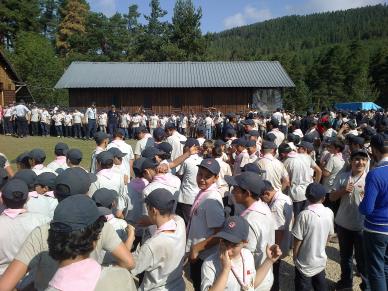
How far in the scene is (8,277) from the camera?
264 cm

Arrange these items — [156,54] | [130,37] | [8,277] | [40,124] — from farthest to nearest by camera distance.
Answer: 1. [130,37]
2. [156,54]
3. [40,124]
4. [8,277]

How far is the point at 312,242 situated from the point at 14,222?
122 inches

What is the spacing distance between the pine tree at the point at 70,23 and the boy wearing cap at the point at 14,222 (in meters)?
59.0

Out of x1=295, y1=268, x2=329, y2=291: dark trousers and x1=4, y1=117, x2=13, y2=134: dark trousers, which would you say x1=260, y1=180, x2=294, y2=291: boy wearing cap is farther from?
x1=4, y1=117, x2=13, y2=134: dark trousers

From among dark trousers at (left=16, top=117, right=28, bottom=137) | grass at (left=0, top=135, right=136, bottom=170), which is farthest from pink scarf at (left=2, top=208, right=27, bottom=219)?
dark trousers at (left=16, top=117, right=28, bottom=137)

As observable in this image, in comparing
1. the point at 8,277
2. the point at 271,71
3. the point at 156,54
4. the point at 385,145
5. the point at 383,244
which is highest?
the point at 156,54

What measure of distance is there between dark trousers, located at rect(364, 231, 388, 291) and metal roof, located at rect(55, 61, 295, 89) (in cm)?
2821

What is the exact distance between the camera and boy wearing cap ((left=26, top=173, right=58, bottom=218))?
445 centimetres

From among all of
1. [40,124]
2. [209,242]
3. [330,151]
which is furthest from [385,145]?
[40,124]

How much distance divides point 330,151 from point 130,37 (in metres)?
52.6

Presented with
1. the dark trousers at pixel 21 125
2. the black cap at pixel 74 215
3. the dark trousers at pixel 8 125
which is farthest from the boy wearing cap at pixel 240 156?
the dark trousers at pixel 8 125

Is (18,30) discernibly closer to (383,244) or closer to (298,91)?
(298,91)

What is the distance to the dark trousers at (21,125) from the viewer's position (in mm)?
20745

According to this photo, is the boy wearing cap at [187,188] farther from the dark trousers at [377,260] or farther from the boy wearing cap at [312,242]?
the dark trousers at [377,260]
